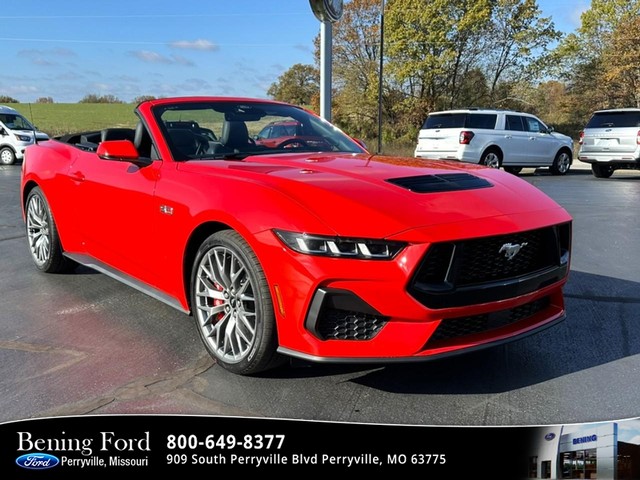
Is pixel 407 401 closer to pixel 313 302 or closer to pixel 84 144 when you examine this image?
pixel 313 302

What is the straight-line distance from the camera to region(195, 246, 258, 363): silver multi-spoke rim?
3035 mm

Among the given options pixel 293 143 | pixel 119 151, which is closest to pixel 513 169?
pixel 293 143

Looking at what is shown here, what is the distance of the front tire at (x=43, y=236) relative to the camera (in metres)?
5.12

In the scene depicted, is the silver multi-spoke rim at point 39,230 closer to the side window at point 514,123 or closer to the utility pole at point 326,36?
the utility pole at point 326,36

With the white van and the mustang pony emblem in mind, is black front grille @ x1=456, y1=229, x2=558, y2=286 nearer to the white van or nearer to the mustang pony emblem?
the mustang pony emblem

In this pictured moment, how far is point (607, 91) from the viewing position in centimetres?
3709

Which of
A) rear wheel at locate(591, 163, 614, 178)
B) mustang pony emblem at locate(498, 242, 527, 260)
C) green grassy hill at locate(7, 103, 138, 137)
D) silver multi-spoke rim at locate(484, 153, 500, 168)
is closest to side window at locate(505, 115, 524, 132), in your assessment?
silver multi-spoke rim at locate(484, 153, 500, 168)

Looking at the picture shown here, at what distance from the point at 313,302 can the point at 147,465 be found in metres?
0.98

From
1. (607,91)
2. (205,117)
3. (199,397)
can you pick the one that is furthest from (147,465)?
(607,91)

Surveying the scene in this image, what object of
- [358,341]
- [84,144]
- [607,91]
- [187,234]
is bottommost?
[358,341]

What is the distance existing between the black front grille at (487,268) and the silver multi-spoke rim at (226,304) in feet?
2.94

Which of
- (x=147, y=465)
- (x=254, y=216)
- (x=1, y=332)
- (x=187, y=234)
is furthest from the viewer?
(x=1, y=332)

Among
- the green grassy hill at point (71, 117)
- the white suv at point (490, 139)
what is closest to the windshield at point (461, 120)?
the white suv at point (490, 139)

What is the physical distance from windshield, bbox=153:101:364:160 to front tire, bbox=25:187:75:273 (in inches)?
68.1
